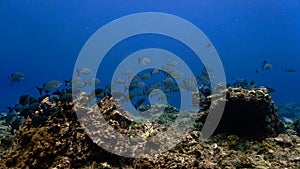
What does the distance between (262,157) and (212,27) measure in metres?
134

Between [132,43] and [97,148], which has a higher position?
[132,43]

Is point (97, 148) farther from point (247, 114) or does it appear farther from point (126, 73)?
point (126, 73)

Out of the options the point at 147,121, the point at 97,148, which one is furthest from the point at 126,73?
the point at 97,148

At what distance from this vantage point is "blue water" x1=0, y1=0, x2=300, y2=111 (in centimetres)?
9494

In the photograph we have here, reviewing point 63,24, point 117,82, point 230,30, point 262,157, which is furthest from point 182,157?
point 230,30

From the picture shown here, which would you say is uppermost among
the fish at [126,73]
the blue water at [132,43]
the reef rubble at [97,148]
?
the blue water at [132,43]

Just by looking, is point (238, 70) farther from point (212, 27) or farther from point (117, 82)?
point (117, 82)

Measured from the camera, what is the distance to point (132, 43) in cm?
13675

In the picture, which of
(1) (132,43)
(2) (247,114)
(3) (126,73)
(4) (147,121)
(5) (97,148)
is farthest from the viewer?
(1) (132,43)

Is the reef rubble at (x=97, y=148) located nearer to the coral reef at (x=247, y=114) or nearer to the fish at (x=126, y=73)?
the coral reef at (x=247, y=114)

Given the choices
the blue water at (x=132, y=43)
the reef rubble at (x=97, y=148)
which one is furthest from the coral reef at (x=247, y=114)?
the blue water at (x=132, y=43)

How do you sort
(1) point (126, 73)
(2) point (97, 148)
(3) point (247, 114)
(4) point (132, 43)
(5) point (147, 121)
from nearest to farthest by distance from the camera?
(2) point (97, 148)
(3) point (247, 114)
(5) point (147, 121)
(1) point (126, 73)
(4) point (132, 43)

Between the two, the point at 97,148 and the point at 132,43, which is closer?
the point at 97,148

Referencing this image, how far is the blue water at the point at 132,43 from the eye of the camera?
9494cm
